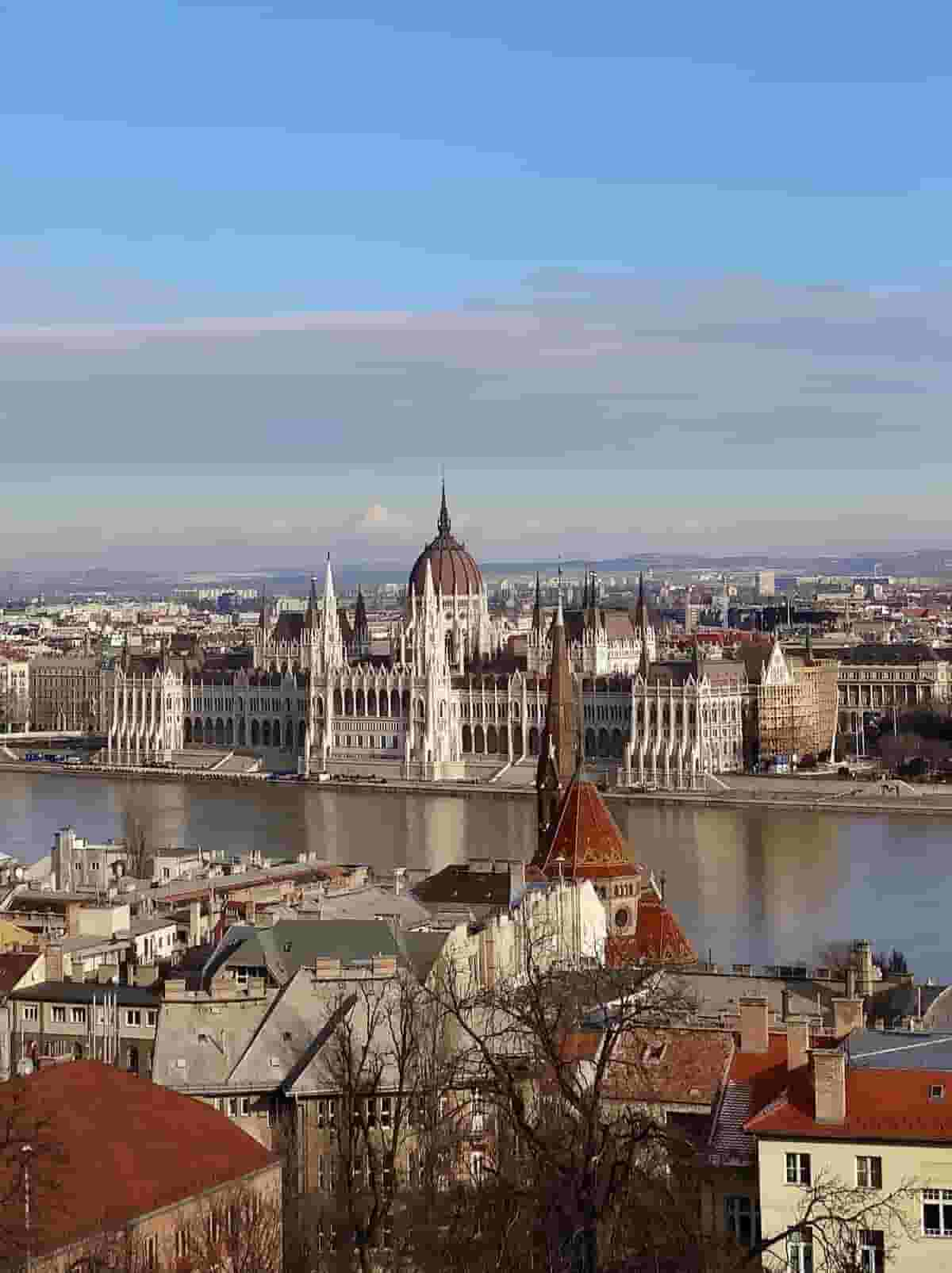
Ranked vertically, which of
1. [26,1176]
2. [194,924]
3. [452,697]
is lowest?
[452,697]

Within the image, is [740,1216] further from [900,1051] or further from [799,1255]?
[900,1051]

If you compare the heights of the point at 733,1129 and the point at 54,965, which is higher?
the point at 733,1129

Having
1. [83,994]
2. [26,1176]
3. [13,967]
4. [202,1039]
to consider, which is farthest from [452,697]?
[26,1176]

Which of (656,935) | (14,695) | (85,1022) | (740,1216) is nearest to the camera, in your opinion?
(740,1216)

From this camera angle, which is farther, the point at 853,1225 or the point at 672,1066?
the point at 672,1066

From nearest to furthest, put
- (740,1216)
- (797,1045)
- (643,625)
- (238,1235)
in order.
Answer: (238,1235)
(740,1216)
(797,1045)
(643,625)

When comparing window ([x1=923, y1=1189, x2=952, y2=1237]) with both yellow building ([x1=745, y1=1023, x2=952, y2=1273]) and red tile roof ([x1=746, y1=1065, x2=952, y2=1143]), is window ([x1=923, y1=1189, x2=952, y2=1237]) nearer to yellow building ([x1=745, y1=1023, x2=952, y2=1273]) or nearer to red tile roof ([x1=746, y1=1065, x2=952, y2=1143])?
yellow building ([x1=745, y1=1023, x2=952, y2=1273])

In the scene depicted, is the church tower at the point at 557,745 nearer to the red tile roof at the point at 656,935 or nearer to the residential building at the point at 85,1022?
the red tile roof at the point at 656,935
